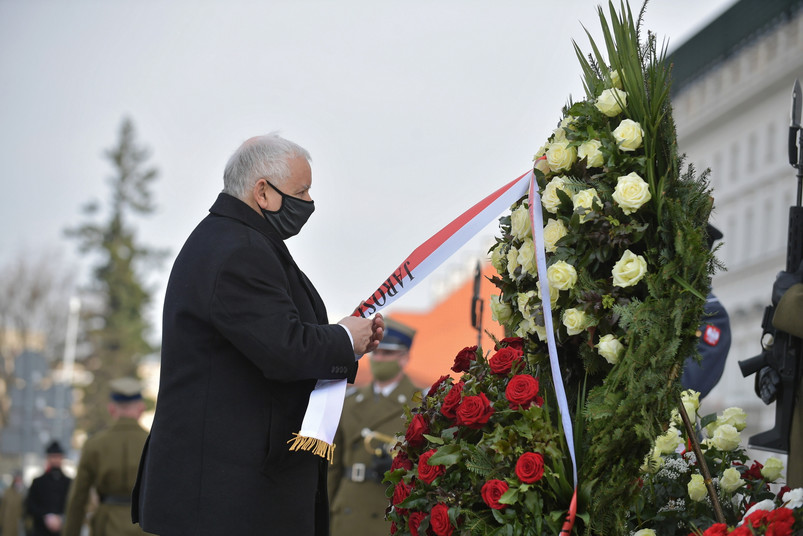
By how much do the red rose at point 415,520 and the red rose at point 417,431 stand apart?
326mm

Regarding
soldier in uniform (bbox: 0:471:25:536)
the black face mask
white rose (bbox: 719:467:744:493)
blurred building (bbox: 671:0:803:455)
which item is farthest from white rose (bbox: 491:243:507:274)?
blurred building (bbox: 671:0:803:455)

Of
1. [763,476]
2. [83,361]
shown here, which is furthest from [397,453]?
[83,361]

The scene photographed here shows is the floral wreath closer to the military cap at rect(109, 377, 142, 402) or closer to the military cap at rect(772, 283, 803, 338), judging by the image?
the military cap at rect(772, 283, 803, 338)

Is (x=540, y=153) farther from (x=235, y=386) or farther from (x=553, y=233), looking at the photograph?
(x=235, y=386)

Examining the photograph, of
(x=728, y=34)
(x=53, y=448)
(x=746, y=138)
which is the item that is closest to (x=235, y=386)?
(x=53, y=448)

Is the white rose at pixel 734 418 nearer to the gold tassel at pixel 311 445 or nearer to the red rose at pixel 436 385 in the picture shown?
the red rose at pixel 436 385

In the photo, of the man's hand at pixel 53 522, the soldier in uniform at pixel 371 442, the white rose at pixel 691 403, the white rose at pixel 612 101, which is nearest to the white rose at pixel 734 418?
the white rose at pixel 691 403

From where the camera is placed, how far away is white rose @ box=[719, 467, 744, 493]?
4.41 m

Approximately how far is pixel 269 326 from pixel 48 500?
35.1ft

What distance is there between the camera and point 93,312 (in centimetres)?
5428

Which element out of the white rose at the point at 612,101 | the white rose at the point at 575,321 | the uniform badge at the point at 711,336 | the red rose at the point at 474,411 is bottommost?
the red rose at the point at 474,411

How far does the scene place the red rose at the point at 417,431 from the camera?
411 cm

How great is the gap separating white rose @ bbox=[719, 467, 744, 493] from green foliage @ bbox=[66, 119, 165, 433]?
162ft

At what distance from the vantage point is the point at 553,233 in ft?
12.8
